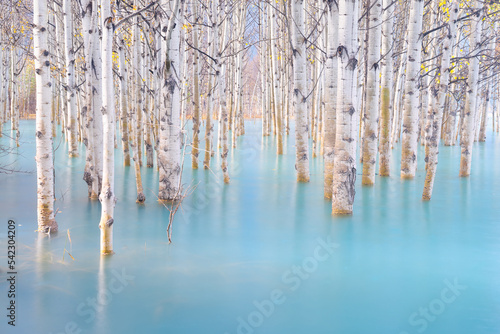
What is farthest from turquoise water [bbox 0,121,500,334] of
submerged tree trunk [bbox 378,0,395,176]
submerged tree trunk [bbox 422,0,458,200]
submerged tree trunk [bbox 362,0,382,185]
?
submerged tree trunk [bbox 378,0,395,176]

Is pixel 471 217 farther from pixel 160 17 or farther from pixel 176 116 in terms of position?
pixel 160 17

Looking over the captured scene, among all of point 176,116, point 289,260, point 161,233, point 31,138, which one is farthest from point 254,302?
point 31,138

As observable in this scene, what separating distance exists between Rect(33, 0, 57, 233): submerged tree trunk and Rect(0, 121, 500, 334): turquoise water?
77cm

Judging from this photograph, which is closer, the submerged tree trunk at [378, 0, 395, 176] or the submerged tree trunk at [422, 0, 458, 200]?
the submerged tree trunk at [422, 0, 458, 200]

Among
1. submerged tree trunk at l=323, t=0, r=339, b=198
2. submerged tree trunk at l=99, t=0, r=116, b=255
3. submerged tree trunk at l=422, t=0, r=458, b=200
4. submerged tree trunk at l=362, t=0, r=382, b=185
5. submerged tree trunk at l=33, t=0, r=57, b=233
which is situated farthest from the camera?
submerged tree trunk at l=362, t=0, r=382, b=185

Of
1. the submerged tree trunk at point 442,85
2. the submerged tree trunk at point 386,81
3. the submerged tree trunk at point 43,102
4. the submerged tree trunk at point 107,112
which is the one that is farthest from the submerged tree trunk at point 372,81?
the submerged tree trunk at point 43,102

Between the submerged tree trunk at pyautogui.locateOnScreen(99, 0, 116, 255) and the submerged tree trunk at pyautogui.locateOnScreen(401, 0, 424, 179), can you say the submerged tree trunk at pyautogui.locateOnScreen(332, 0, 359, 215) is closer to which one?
the submerged tree trunk at pyautogui.locateOnScreen(401, 0, 424, 179)

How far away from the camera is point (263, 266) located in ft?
19.9

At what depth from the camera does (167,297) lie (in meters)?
5.13

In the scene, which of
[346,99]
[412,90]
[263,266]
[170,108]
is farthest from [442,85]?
[263,266]

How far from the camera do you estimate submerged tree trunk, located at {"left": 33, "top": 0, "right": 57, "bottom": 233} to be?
247 inches

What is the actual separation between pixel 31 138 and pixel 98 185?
14.8 m

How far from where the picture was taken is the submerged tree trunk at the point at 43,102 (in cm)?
627

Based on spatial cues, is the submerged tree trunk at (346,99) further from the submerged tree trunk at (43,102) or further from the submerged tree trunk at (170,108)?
the submerged tree trunk at (43,102)
